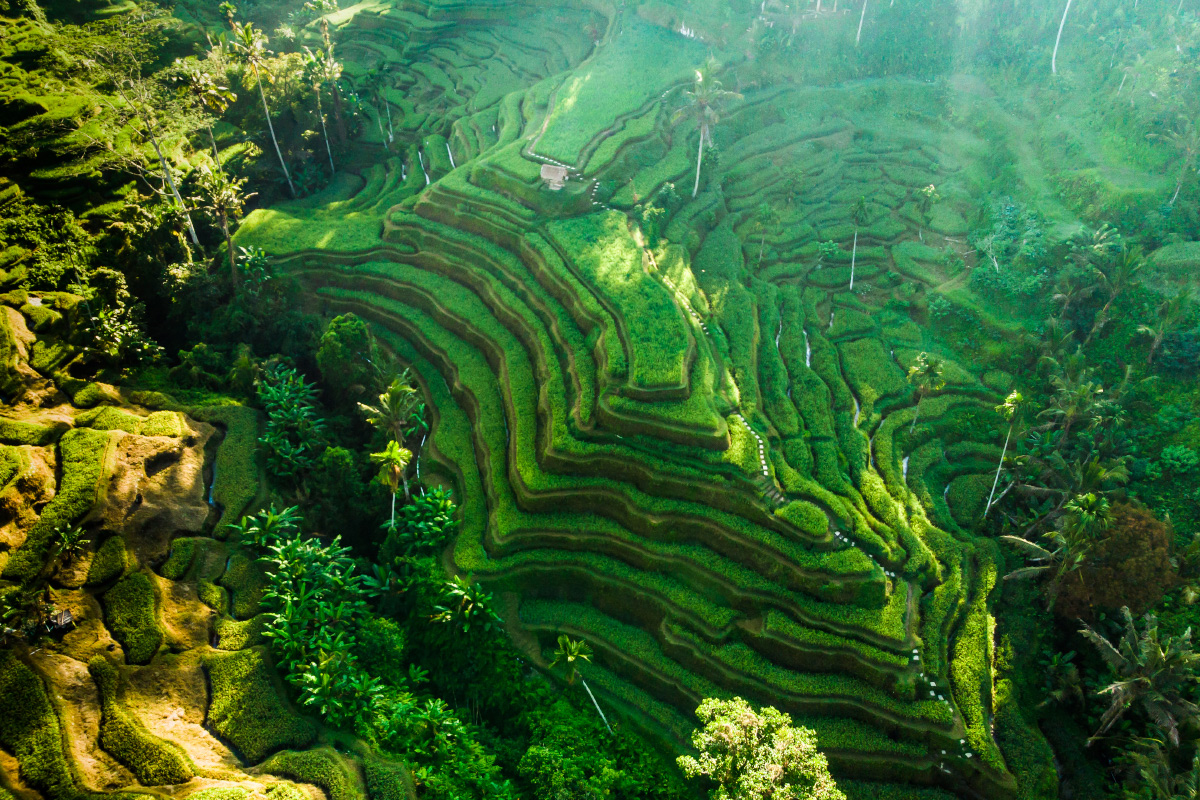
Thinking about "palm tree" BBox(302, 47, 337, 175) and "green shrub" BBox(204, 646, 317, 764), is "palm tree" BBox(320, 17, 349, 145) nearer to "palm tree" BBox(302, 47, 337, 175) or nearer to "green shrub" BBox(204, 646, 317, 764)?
"palm tree" BBox(302, 47, 337, 175)

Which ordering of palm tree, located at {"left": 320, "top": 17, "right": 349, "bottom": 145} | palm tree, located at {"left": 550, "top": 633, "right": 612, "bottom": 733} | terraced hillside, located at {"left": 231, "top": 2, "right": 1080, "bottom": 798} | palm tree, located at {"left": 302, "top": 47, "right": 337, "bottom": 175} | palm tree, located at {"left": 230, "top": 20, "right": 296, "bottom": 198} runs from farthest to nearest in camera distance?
palm tree, located at {"left": 320, "top": 17, "right": 349, "bottom": 145} < palm tree, located at {"left": 302, "top": 47, "right": 337, "bottom": 175} < palm tree, located at {"left": 230, "top": 20, "right": 296, "bottom": 198} < terraced hillside, located at {"left": 231, "top": 2, "right": 1080, "bottom": 798} < palm tree, located at {"left": 550, "top": 633, "right": 612, "bottom": 733}

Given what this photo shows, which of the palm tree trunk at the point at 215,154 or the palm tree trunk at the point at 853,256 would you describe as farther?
the palm tree trunk at the point at 853,256

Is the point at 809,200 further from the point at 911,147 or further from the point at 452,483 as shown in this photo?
the point at 452,483

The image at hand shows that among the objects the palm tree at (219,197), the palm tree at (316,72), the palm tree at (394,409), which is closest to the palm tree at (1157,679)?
the palm tree at (394,409)

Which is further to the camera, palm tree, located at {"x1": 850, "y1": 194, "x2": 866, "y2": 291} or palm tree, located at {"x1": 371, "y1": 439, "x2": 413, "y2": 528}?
palm tree, located at {"x1": 850, "y1": 194, "x2": 866, "y2": 291}

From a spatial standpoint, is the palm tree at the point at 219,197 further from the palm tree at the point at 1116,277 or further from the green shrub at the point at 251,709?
the palm tree at the point at 1116,277

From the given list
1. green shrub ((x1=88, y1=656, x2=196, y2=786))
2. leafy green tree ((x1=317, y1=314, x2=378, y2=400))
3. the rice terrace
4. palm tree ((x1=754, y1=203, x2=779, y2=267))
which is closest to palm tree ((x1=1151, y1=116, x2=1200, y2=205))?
the rice terrace
